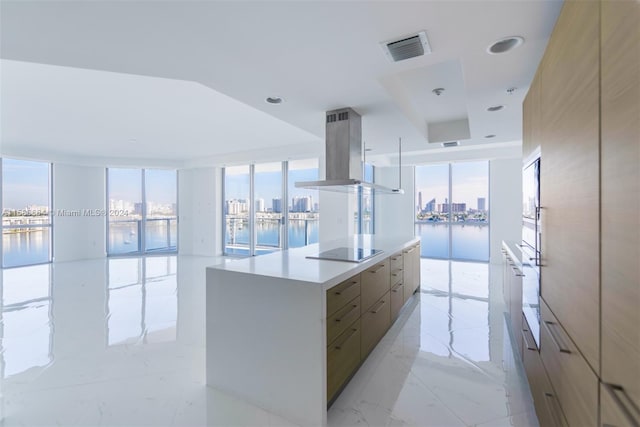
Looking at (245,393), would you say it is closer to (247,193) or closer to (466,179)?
(247,193)

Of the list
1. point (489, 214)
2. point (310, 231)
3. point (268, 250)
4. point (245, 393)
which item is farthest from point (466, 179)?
point (245, 393)

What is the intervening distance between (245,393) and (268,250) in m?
6.07

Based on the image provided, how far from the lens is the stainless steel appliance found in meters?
1.75

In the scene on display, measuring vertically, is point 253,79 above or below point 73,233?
above

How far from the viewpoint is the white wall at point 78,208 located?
7.25 meters

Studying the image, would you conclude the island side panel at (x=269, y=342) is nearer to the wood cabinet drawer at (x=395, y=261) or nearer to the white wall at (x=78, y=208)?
the wood cabinet drawer at (x=395, y=261)

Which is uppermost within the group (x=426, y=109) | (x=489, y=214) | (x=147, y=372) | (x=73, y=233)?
(x=426, y=109)

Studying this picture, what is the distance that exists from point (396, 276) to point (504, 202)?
4579mm

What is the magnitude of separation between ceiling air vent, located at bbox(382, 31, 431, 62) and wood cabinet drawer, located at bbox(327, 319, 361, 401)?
6.31ft

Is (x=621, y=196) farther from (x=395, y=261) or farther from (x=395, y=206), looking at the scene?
(x=395, y=206)

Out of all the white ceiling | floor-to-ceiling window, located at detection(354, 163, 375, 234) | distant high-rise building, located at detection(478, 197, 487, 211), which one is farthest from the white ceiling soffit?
distant high-rise building, located at detection(478, 197, 487, 211)

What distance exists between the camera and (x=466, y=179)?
23.8ft

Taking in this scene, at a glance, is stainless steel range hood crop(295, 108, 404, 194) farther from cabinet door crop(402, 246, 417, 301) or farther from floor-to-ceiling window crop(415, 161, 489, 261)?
floor-to-ceiling window crop(415, 161, 489, 261)

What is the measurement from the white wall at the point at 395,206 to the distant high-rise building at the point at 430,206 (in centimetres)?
39
